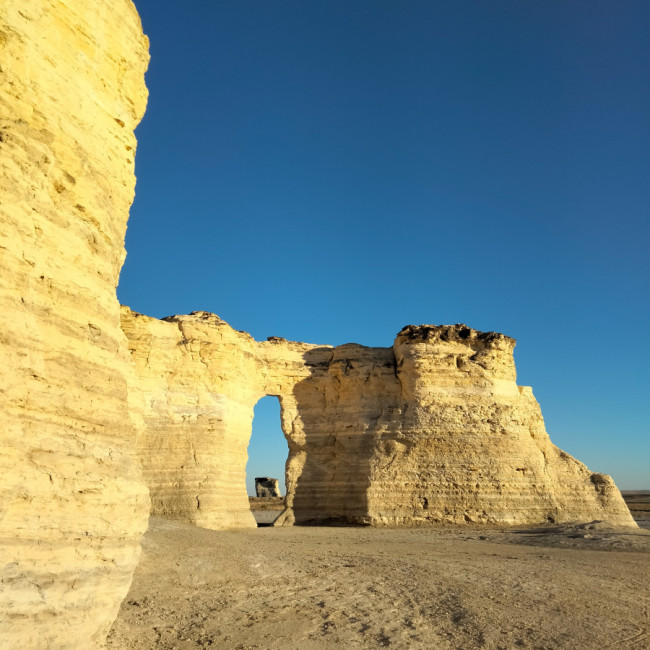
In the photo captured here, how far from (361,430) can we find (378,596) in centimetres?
1209

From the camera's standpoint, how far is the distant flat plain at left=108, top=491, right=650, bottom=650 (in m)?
5.14

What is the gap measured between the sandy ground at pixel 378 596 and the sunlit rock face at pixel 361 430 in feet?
13.8

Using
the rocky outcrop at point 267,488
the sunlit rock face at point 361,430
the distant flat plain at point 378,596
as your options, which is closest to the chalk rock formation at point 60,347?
the distant flat plain at point 378,596

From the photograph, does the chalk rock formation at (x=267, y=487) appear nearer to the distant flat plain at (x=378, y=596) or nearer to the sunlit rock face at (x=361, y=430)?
the sunlit rock face at (x=361, y=430)

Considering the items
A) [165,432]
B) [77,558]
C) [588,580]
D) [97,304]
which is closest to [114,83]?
[97,304]

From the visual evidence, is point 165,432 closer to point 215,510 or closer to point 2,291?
point 215,510

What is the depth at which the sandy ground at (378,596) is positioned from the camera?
5.14 metres

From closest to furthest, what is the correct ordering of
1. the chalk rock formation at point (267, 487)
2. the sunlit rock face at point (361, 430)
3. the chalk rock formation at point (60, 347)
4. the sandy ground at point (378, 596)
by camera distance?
the chalk rock formation at point (60, 347)
the sandy ground at point (378, 596)
the sunlit rock face at point (361, 430)
the chalk rock formation at point (267, 487)

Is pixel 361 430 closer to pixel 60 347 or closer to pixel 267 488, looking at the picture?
pixel 60 347

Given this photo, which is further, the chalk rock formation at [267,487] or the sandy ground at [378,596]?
the chalk rock formation at [267,487]

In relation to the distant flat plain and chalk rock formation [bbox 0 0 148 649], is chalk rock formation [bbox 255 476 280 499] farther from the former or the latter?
chalk rock formation [bbox 0 0 148 649]

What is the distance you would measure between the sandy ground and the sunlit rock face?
13.8 ft

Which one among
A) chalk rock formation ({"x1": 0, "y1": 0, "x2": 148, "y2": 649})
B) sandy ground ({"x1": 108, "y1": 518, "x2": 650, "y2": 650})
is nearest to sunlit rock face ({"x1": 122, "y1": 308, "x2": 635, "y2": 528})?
sandy ground ({"x1": 108, "y1": 518, "x2": 650, "y2": 650})

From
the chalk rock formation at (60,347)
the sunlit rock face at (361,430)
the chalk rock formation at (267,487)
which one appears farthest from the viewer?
the chalk rock formation at (267,487)
